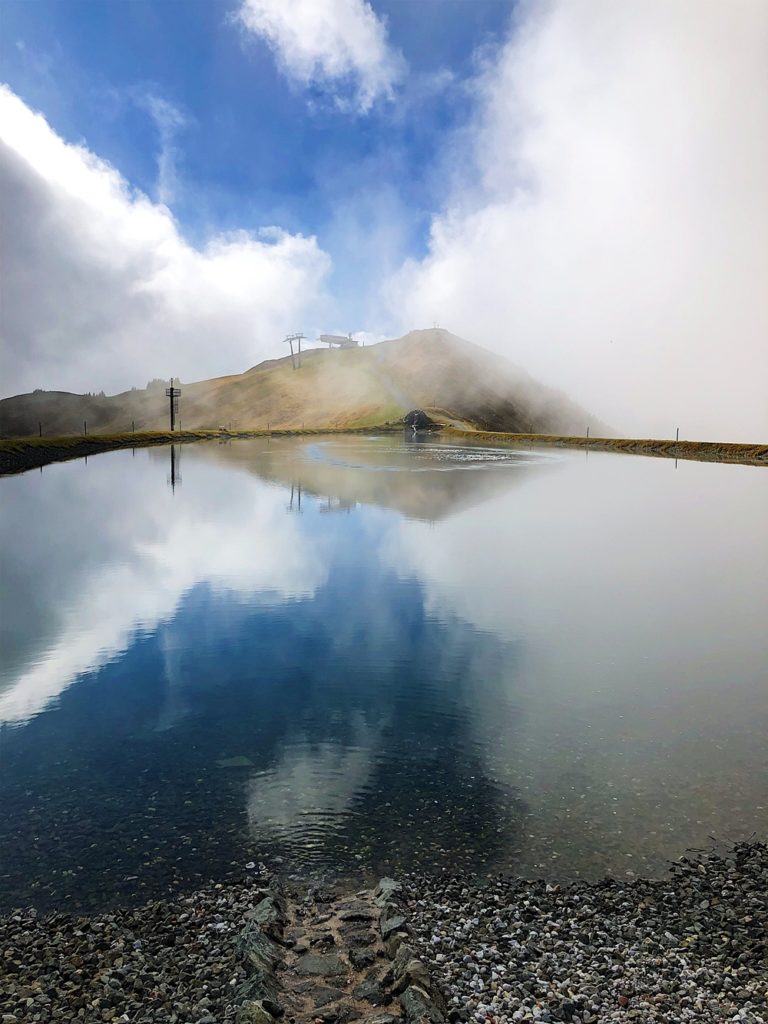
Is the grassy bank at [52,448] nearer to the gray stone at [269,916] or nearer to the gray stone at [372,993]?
the gray stone at [269,916]

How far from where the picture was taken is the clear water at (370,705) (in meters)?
12.4

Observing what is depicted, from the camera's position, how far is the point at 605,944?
9.59 meters

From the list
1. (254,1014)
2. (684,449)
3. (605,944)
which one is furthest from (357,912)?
(684,449)

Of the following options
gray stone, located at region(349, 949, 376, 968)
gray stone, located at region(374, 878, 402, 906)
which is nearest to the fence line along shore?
gray stone, located at region(374, 878, 402, 906)

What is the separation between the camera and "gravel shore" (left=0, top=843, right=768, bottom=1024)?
8.25 m

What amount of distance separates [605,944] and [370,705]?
951cm

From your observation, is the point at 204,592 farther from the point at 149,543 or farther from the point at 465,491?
the point at 465,491

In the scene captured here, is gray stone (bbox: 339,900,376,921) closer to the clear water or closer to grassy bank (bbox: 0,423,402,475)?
the clear water

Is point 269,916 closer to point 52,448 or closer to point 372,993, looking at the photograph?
point 372,993

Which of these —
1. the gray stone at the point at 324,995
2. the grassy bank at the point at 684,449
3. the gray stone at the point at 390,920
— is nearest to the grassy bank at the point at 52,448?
the gray stone at the point at 390,920

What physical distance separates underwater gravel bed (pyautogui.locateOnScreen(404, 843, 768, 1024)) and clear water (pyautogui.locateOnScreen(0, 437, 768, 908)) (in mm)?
786

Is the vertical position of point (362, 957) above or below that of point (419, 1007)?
below

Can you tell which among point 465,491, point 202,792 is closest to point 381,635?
point 202,792

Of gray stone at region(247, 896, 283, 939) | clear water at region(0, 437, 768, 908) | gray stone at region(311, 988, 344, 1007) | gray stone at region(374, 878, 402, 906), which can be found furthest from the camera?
clear water at region(0, 437, 768, 908)
